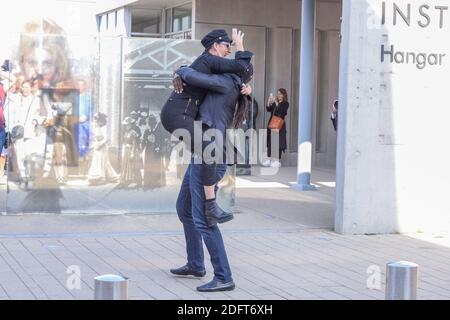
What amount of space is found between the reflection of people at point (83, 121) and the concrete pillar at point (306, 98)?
486 cm

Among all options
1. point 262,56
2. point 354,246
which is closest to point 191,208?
point 354,246

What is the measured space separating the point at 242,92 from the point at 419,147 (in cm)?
409

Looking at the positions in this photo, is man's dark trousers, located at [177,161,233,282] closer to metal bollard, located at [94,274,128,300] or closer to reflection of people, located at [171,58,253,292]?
reflection of people, located at [171,58,253,292]

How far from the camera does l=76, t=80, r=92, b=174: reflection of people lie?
1130cm

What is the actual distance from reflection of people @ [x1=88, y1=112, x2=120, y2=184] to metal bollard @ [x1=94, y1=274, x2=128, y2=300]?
Result: 22.6ft

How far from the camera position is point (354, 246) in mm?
9680

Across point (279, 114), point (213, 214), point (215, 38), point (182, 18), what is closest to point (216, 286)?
point (213, 214)

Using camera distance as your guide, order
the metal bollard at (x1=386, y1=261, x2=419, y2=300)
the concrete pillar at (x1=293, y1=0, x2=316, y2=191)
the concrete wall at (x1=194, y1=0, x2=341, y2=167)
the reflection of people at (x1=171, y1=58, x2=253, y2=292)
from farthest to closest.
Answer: the concrete wall at (x1=194, y1=0, x2=341, y2=167), the concrete pillar at (x1=293, y1=0, x2=316, y2=191), the reflection of people at (x1=171, y1=58, x2=253, y2=292), the metal bollard at (x1=386, y1=261, x2=419, y2=300)

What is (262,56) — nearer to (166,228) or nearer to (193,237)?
(166,228)

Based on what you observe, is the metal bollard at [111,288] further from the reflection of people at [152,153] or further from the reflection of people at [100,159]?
the reflection of people at [152,153]

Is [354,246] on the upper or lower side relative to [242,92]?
lower

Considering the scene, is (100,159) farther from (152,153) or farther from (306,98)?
(306,98)

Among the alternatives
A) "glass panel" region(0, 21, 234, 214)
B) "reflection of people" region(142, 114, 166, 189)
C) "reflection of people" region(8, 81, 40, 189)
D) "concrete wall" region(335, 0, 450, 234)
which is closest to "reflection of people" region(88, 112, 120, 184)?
"glass panel" region(0, 21, 234, 214)

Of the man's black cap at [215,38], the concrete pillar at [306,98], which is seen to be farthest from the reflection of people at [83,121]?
the concrete pillar at [306,98]
